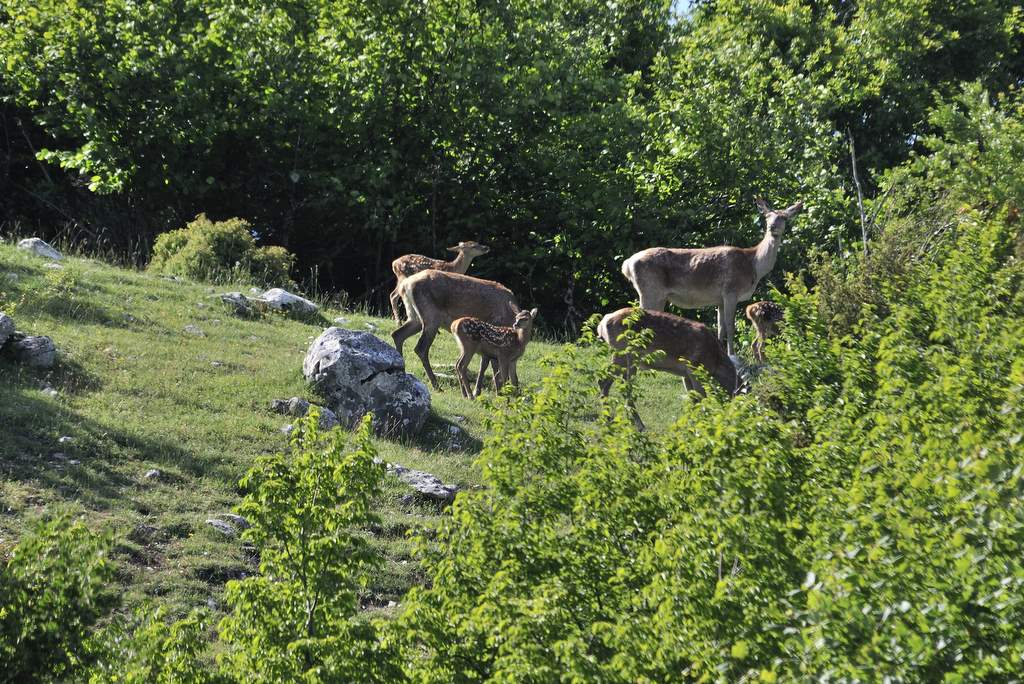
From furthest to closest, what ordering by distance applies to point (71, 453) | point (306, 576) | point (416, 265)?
point (416, 265), point (71, 453), point (306, 576)

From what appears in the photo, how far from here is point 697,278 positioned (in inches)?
791

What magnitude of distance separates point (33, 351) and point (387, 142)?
12.5 m

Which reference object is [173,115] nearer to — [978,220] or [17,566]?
[978,220]

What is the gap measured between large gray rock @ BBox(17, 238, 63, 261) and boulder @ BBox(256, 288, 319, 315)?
300cm

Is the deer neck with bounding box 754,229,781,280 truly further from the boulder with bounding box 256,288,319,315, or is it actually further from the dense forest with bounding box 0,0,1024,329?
the boulder with bounding box 256,288,319,315

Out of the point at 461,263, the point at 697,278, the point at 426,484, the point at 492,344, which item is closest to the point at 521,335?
the point at 492,344

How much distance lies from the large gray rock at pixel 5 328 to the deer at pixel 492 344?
473cm

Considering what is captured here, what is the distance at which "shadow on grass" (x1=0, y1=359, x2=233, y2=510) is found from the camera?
11.7m

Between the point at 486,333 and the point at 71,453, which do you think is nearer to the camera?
the point at 71,453

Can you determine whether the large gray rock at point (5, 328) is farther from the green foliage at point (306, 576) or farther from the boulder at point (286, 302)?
the green foliage at point (306, 576)

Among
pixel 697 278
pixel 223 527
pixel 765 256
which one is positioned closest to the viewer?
pixel 223 527

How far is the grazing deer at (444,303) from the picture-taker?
57.6 feet

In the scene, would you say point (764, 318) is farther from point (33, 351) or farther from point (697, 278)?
point (33, 351)

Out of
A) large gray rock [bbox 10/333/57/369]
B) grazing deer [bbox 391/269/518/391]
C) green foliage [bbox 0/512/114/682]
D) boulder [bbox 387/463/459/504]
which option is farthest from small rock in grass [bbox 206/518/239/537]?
grazing deer [bbox 391/269/518/391]
